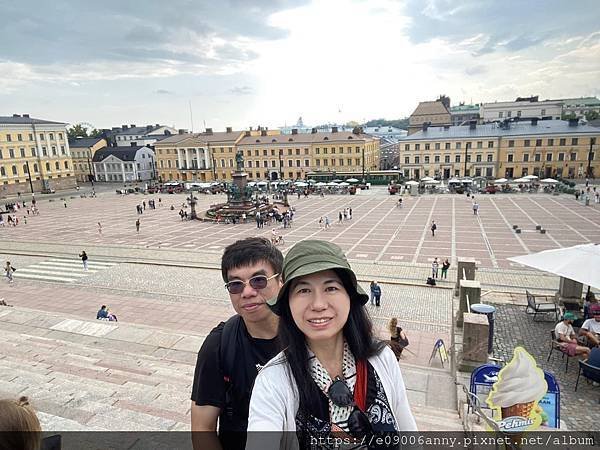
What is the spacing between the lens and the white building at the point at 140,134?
3683 inches

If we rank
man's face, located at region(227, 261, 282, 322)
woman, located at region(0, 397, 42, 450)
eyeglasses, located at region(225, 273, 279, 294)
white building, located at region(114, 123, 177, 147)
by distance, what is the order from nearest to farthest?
woman, located at region(0, 397, 42, 450) < man's face, located at region(227, 261, 282, 322) < eyeglasses, located at region(225, 273, 279, 294) < white building, located at region(114, 123, 177, 147)

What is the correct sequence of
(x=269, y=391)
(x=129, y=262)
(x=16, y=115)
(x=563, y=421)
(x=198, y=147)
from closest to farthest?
(x=269, y=391)
(x=563, y=421)
(x=129, y=262)
(x=16, y=115)
(x=198, y=147)

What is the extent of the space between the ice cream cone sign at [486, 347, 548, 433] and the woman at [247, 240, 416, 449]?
2.71 m

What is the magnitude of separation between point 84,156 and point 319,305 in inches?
3769

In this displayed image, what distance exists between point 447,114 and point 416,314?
8956 cm

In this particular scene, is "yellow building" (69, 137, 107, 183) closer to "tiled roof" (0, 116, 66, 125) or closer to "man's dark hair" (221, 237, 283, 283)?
"tiled roof" (0, 116, 66, 125)

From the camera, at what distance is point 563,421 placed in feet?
18.6

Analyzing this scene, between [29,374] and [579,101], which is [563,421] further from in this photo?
[579,101]

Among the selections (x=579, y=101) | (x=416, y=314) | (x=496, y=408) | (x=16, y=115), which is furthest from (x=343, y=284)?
(x=579, y=101)

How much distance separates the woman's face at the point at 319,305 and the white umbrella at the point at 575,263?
303 inches

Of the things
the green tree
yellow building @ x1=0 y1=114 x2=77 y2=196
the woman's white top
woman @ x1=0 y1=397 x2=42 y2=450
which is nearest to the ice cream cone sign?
the woman's white top

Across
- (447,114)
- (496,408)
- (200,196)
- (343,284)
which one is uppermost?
(447,114)

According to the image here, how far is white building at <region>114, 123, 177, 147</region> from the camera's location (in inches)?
3683

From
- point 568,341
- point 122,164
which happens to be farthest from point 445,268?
point 122,164
